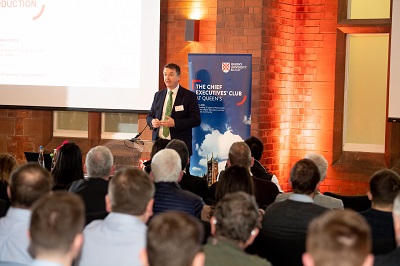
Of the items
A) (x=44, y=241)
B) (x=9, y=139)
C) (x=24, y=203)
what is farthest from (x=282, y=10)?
(x=44, y=241)

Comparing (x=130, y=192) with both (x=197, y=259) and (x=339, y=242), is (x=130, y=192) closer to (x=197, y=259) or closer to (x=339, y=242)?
(x=197, y=259)

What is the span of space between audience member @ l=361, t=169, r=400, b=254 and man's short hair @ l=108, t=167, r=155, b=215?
4.66 feet

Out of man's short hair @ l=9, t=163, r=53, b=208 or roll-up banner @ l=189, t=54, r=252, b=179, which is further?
roll-up banner @ l=189, t=54, r=252, b=179

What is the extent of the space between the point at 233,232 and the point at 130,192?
619mm

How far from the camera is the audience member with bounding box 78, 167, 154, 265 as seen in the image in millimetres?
3432

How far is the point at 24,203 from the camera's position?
143 inches

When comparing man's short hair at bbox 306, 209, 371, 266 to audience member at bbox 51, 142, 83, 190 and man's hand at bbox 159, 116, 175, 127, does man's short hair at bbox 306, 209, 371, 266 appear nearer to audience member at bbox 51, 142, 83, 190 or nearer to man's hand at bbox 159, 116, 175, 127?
audience member at bbox 51, 142, 83, 190

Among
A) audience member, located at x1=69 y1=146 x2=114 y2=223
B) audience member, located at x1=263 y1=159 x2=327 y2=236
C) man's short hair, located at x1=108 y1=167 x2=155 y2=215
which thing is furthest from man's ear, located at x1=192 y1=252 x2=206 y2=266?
audience member, located at x1=69 y1=146 x2=114 y2=223

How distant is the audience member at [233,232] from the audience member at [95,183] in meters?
1.45

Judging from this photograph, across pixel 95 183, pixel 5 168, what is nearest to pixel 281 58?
pixel 5 168

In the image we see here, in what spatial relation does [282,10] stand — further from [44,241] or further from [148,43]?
[44,241]

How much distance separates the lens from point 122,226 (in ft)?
11.6

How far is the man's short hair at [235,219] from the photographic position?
323cm

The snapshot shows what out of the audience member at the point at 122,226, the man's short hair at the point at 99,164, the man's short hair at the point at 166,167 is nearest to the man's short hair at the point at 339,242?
the audience member at the point at 122,226
